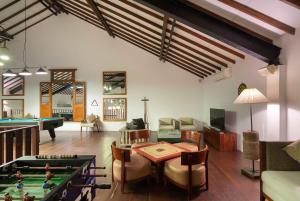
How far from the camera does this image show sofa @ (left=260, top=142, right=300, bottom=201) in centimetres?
206

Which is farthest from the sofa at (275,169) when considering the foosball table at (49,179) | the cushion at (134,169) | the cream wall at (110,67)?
the cream wall at (110,67)

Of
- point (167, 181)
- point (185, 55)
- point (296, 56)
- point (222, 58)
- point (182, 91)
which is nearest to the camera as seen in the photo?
point (296, 56)

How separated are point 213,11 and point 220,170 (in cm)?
291

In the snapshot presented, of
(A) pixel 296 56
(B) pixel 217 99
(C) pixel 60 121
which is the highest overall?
(A) pixel 296 56

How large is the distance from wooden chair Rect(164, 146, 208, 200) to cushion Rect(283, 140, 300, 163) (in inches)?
36.6

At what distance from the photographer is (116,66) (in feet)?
29.7

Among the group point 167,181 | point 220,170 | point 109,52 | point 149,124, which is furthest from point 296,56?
point 109,52

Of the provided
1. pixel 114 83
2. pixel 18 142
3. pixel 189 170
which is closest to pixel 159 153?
pixel 189 170

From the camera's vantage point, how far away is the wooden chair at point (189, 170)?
256 cm

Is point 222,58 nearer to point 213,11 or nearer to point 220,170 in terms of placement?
point 213,11

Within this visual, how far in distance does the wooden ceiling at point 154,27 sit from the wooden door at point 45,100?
105 inches

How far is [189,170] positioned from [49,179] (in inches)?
66.6

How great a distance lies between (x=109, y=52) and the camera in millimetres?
9047

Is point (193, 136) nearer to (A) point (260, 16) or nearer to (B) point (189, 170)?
(B) point (189, 170)
